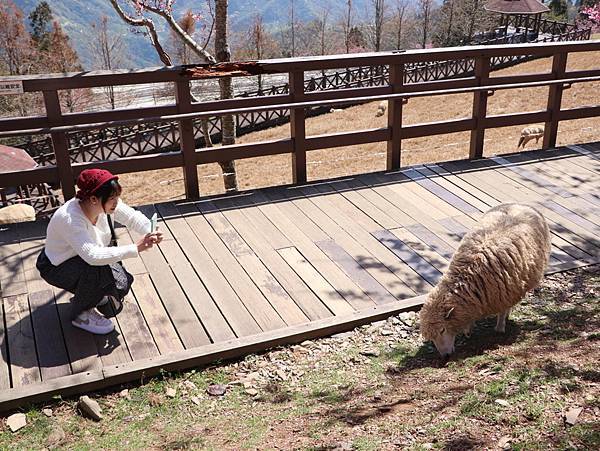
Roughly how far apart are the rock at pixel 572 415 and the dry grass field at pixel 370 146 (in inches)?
359

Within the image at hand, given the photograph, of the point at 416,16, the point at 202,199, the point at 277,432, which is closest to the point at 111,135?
the point at 202,199

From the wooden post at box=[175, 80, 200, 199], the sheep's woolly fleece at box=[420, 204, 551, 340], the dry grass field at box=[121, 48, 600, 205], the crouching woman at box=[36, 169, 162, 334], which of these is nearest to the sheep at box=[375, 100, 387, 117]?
the dry grass field at box=[121, 48, 600, 205]

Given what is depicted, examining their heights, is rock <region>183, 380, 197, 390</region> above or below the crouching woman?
below

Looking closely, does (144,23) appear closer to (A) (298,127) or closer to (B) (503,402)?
(A) (298,127)

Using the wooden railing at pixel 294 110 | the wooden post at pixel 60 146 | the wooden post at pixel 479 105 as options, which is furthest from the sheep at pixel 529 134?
the wooden post at pixel 60 146

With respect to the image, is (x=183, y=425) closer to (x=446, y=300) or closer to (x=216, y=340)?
(x=216, y=340)

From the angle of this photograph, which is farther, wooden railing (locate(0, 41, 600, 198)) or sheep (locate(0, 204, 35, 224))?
sheep (locate(0, 204, 35, 224))

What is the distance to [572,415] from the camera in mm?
2932

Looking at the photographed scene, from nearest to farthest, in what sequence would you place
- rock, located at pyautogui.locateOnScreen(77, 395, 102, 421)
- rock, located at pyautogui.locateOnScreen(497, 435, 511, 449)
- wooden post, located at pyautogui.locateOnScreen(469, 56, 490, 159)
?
rock, located at pyautogui.locateOnScreen(497, 435, 511, 449) < rock, located at pyautogui.locateOnScreen(77, 395, 102, 421) < wooden post, located at pyautogui.locateOnScreen(469, 56, 490, 159)

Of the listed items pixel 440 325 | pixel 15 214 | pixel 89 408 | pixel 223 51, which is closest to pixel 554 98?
pixel 223 51

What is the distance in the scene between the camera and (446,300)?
12.9 ft

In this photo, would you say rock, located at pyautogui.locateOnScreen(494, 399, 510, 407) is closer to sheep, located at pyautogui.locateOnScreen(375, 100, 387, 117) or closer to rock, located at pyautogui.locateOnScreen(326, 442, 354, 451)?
rock, located at pyautogui.locateOnScreen(326, 442, 354, 451)

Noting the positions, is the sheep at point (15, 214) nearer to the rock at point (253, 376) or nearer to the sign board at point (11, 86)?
the sign board at point (11, 86)

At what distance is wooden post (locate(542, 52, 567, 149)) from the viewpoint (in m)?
7.48
